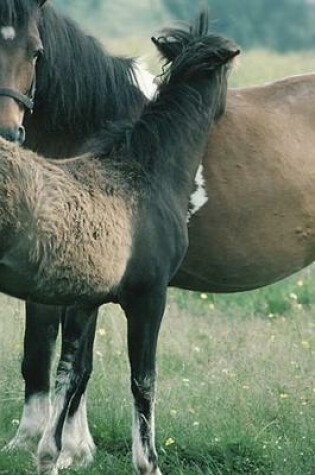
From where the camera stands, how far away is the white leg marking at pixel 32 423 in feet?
20.3

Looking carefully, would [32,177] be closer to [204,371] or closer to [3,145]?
[3,145]

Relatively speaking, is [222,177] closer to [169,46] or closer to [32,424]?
[169,46]

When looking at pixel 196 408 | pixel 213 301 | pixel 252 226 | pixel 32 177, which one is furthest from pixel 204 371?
pixel 32 177

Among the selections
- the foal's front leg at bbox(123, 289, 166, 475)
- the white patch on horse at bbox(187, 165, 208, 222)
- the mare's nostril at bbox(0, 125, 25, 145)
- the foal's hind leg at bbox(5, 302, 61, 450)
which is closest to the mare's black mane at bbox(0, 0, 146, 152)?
the white patch on horse at bbox(187, 165, 208, 222)

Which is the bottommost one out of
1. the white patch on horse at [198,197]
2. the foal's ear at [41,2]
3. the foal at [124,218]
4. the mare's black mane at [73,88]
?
the foal at [124,218]

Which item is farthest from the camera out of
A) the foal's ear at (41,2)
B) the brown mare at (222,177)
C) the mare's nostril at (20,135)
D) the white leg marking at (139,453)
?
the brown mare at (222,177)

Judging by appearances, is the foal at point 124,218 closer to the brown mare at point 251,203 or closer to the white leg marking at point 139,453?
the white leg marking at point 139,453

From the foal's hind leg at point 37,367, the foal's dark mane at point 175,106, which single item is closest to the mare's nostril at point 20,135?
the foal's dark mane at point 175,106

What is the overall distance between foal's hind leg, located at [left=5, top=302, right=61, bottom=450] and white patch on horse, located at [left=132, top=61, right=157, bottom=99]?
3.91 feet

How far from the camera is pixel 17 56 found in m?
5.61

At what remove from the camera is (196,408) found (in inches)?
257

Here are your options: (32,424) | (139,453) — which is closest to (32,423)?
(32,424)

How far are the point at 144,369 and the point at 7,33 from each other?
165 cm

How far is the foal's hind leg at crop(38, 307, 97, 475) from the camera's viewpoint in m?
5.29
